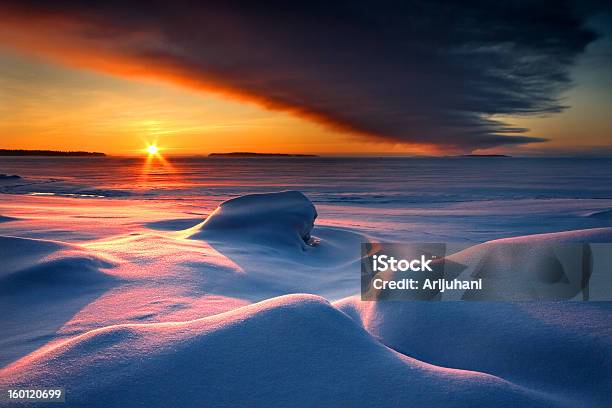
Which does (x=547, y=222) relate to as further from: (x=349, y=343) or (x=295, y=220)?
(x=349, y=343)

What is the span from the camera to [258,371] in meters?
1.70

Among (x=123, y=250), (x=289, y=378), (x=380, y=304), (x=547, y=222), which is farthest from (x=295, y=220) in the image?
(x=547, y=222)

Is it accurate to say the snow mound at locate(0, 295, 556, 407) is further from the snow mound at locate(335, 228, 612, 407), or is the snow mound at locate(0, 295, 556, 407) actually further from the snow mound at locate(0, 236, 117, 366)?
the snow mound at locate(0, 236, 117, 366)

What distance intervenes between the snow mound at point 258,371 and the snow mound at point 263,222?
456 cm

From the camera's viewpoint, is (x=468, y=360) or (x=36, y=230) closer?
(x=468, y=360)

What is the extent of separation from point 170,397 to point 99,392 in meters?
0.30

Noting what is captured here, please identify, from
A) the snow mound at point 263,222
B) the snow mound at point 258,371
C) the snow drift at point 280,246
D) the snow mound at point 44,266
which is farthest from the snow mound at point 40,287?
the snow mound at point 263,222

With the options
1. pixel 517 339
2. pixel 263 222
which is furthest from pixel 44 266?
pixel 517 339

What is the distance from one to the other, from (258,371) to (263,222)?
5490 mm

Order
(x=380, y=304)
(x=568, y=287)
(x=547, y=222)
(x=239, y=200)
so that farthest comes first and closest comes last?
(x=547, y=222), (x=239, y=200), (x=380, y=304), (x=568, y=287)

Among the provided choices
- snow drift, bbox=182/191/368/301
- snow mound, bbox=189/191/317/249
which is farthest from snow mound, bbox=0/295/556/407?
snow mound, bbox=189/191/317/249

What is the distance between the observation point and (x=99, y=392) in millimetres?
1599

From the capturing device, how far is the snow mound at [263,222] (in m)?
6.73

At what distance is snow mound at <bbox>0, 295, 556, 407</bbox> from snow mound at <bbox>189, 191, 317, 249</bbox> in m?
4.56
